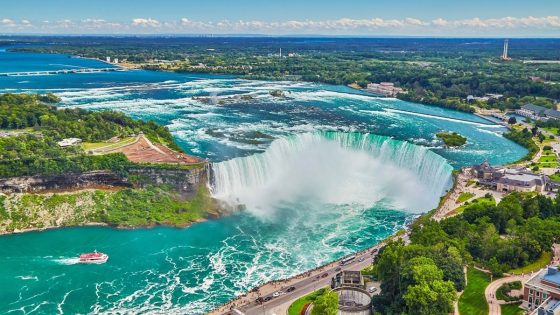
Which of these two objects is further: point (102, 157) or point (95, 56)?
point (95, 56)

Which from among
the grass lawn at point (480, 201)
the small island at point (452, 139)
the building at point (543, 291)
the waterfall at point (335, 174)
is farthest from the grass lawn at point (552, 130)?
the building at point (543, 291)

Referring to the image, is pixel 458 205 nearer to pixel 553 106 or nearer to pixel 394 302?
pixel 394 302

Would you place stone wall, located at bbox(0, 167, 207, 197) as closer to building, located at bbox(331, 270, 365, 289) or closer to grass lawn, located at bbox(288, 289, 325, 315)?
grass lawn, located at bbox(288, 289, 325, 315)

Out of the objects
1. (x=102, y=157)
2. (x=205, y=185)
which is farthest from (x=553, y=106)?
(x=102, y=157)

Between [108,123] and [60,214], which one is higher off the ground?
[108,123]

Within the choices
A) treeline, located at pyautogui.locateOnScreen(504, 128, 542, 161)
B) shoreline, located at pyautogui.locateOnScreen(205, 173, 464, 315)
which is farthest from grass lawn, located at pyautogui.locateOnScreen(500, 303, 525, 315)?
treeline, located at pyautogui.locateOnScreen(504, 128, 542, 161)

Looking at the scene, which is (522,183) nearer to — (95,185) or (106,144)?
(95,185)
